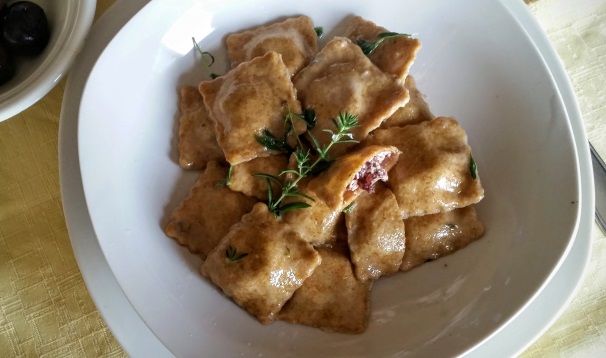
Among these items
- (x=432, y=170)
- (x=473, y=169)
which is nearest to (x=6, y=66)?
(x=432, y=170)

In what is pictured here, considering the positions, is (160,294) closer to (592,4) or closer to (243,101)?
(243,101)

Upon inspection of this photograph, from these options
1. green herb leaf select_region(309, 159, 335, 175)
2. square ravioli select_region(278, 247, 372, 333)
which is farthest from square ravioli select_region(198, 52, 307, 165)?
square ravioli select_region(278, 247, 372, 333)

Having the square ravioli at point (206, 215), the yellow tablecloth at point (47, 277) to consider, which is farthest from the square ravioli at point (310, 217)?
the yellow tablecloth at point (47, 277)

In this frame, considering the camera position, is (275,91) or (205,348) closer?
(205,348)

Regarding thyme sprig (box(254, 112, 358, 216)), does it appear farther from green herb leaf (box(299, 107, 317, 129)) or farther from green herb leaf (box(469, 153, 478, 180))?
green herb leaf (box(469, 153, 478, 180))

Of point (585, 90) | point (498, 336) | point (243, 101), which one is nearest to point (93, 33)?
point (243, 101)
